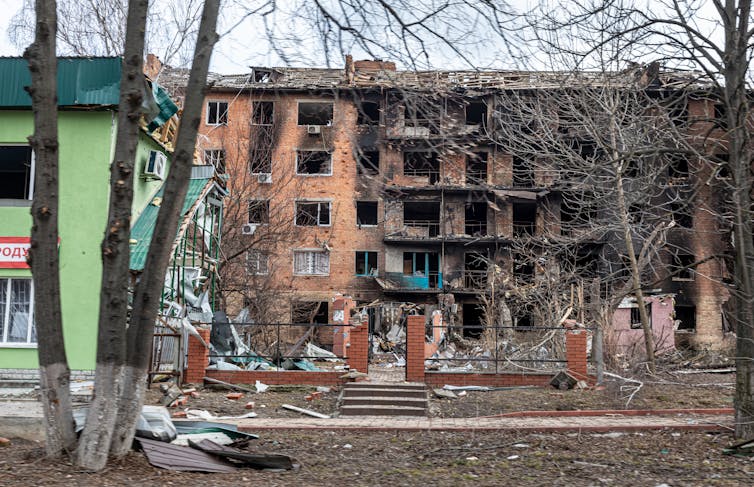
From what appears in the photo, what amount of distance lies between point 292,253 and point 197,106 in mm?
35664

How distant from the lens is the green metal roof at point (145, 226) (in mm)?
15094

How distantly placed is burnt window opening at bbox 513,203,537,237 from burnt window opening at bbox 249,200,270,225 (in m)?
16.5

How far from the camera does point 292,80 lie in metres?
41.2

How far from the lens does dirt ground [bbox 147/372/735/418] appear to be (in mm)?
13383

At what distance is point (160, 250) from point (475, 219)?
37727 millimetres

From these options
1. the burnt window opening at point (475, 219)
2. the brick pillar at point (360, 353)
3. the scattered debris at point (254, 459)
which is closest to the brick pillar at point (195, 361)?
the brick pillar at point (360, 353)

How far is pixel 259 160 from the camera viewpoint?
3431 centimetres

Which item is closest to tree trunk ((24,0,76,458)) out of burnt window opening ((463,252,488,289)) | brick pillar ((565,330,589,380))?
brick pillar ((565,330,589,380))

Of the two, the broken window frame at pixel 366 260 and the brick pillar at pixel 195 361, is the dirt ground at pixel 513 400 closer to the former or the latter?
the brick pillar at pixel 195 361

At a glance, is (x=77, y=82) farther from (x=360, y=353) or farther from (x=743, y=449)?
(x=743, y=449)

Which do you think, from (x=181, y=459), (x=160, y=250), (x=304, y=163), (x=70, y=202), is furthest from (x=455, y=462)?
(x=304, y=163)

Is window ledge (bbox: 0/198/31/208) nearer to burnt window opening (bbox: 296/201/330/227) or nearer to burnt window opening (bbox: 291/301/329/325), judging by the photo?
burnt window opening (bbox: 291/301/329/325)

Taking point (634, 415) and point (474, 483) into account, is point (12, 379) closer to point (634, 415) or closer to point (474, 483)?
point (474, 483)

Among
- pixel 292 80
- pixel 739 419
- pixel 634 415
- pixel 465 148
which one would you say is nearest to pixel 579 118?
pixel 634 415
